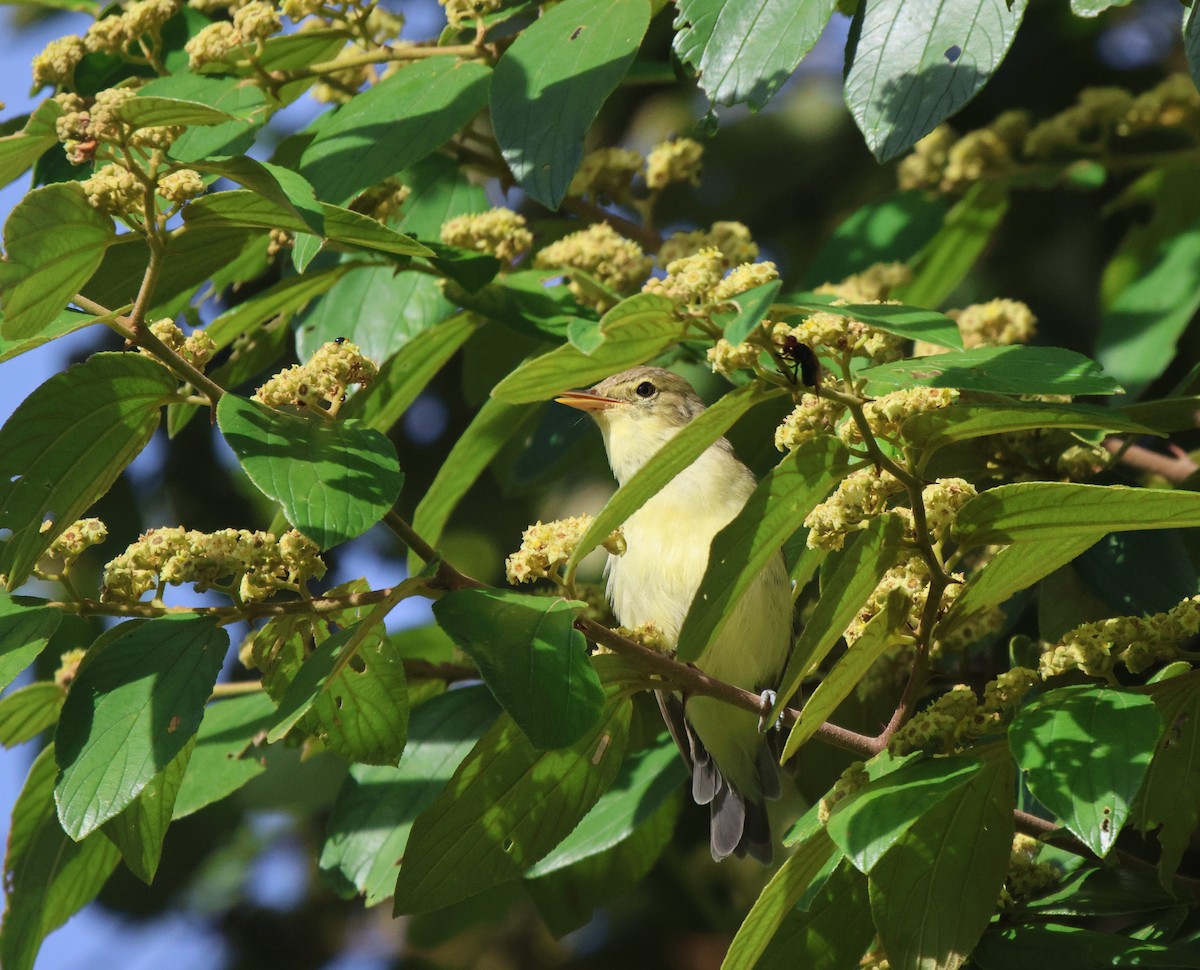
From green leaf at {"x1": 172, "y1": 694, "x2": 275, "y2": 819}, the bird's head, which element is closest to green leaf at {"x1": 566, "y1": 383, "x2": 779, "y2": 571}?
green leaf at {"x1": 172, "y1": 694, "x2": 275, "y2": 819}

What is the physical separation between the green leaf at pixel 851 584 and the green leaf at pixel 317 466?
59cm

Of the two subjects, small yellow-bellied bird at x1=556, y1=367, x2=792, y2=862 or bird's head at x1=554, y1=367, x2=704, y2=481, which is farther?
bird's head at x1=554, y1=367, x2=704, y2=481

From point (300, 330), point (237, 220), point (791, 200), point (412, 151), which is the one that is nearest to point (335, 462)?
point (237, 220)

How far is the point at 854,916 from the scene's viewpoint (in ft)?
7.50

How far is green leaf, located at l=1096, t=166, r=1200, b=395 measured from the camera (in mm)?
3316

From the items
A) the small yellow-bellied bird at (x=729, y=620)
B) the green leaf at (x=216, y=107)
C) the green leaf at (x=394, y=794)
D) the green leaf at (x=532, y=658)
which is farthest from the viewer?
the small yellow-bellied bird at (x=729, y=620)

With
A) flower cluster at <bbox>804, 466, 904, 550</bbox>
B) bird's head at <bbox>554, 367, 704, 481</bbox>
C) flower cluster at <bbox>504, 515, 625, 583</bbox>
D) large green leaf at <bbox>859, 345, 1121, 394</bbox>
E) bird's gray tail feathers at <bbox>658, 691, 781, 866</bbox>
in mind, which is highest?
large green leaf at <bbox>859, 345, 1121, 394</bbox>

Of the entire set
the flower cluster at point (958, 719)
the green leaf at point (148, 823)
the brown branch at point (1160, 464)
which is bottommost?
the brown branch at point (1160, 464)

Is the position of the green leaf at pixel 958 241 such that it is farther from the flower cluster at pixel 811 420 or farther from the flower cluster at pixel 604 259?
the flower cluster at pixel 811 420

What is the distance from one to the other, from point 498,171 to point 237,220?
1310 millimetres

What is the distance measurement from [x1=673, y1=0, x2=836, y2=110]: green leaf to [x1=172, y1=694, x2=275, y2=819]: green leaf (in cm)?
152

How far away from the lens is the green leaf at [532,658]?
1.86m

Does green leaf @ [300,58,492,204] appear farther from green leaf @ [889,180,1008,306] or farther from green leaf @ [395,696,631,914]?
green leaf @ [889,180,1008,306]

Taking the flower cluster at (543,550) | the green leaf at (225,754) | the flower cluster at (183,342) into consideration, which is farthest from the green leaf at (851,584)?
the green leaf at (225,754)
